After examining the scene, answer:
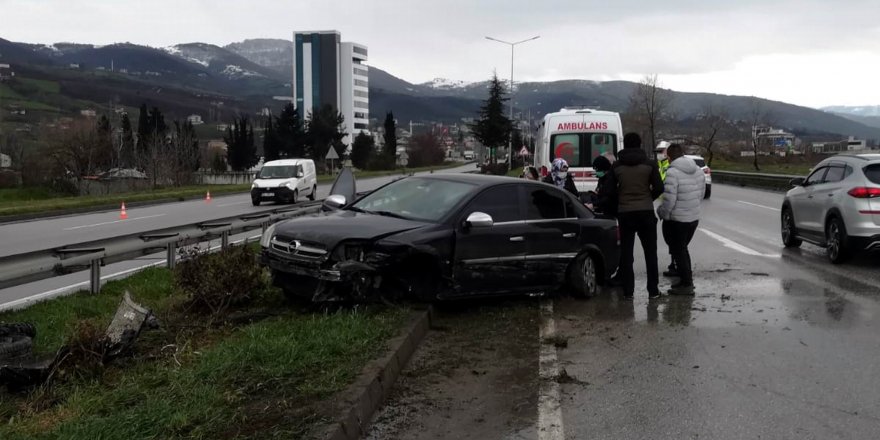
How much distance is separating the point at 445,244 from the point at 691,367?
8.39 feet

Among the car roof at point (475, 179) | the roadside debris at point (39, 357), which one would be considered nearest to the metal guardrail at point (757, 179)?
the car roof at point (475, 179)

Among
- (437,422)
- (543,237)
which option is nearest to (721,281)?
(543,237)

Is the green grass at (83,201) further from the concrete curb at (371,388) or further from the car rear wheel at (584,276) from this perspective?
the concrete curb at (371,388)

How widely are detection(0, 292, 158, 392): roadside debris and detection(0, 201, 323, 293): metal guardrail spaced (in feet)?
5.56

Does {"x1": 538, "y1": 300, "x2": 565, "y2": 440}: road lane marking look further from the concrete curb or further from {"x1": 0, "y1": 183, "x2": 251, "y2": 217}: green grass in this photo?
{"x1": 0, "y1": 183, "x2": 251, "y2": 217}: green grass

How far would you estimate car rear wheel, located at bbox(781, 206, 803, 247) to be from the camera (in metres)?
13.2

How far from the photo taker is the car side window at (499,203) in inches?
314

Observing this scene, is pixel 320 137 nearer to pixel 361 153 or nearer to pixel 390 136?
pixel 361 153

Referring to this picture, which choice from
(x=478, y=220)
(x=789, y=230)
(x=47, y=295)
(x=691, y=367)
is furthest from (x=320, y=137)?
(x=691, y=367)

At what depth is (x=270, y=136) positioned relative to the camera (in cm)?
9225

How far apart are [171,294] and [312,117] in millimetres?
87278

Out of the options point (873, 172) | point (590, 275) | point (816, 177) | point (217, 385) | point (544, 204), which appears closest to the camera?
point (217, 385)

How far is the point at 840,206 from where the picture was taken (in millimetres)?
11141

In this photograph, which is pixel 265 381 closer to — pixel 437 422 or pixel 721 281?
pixel 437 422
